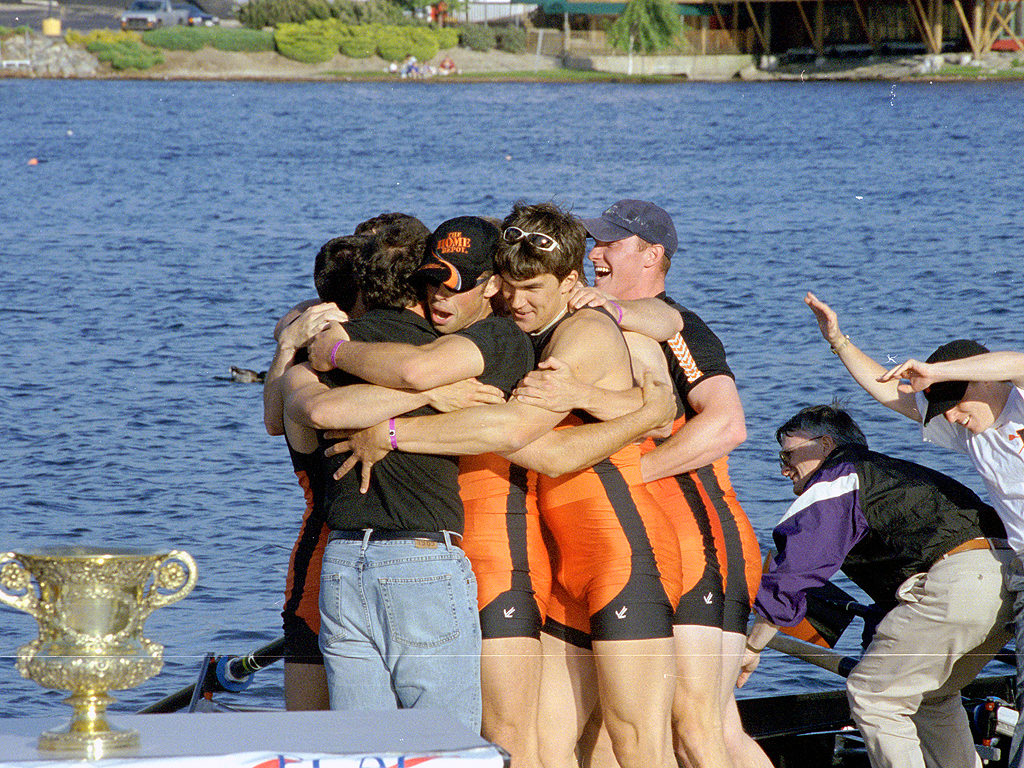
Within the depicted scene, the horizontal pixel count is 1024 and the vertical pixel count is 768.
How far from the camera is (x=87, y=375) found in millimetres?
14531

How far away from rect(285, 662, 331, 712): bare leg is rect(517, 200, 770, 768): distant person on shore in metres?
1.03

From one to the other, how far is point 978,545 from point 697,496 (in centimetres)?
89

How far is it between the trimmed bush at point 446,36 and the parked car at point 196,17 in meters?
12.2

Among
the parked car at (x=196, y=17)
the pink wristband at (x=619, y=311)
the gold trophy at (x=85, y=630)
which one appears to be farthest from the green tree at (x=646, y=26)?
the gold trophy at (x=85, y=630)

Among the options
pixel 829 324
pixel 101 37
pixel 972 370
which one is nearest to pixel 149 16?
pixel 101 37

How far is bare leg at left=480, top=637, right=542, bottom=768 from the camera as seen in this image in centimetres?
341

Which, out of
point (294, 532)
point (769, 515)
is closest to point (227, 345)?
point (294, 532)

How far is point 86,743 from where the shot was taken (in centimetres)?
249

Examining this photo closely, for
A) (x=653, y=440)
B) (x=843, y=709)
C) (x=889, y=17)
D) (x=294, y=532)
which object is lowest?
(x=294, y=532)

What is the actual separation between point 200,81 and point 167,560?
228ft

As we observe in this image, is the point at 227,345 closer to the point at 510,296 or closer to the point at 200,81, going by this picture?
the point at 510,296

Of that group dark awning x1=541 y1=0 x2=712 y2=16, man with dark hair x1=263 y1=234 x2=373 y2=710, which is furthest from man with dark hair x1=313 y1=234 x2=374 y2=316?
dark awning x1=541 y1=0 x2=712 y2=16

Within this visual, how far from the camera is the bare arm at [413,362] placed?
3.17 meters

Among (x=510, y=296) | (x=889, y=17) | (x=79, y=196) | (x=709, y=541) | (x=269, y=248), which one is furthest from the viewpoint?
(x=889, y=17)
